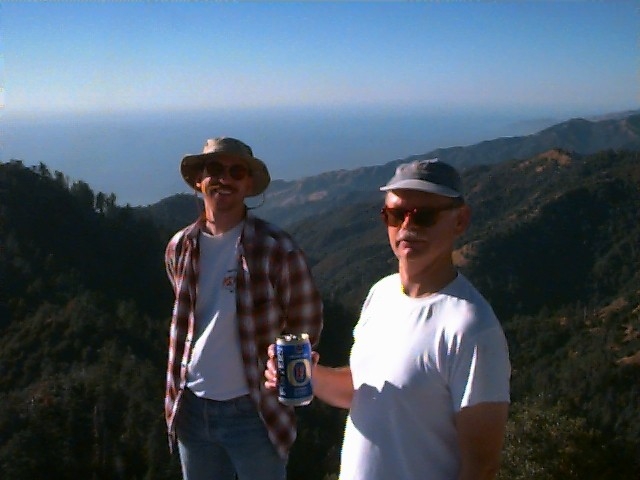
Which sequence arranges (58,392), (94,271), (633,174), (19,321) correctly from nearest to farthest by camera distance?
(58,392) < (19,321) < (94,271) < (633,174)

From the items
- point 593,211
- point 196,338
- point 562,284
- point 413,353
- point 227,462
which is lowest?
point 562,284

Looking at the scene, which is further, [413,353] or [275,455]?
[275,455]

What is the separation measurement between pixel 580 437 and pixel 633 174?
244 feet

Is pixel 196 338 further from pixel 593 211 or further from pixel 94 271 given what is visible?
pixel 593 211

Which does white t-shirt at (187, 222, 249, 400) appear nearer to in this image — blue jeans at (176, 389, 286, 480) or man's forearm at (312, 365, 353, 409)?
blue jeans at (176, 389, 286, 480)

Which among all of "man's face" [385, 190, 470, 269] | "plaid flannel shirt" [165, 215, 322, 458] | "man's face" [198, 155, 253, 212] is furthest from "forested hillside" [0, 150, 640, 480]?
"man's face" [198, 155, 253, 212]

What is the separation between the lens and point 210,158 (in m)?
2.96

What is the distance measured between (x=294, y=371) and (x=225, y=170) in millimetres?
975

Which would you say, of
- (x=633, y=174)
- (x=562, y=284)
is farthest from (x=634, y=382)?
(x=633, y=174)

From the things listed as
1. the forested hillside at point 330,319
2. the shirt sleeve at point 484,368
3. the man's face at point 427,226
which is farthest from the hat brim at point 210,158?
the shirt sleeve at point 484,368

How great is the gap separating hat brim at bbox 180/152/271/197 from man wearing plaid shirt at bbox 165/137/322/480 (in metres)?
0.01

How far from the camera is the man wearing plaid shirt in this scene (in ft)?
9.18

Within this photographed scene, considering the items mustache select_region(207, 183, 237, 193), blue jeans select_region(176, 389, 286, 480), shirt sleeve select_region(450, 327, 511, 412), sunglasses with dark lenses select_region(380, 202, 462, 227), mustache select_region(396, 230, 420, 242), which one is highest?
mustache select_region(207, 183, 237, 193)

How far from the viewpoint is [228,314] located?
2805 millimetres
